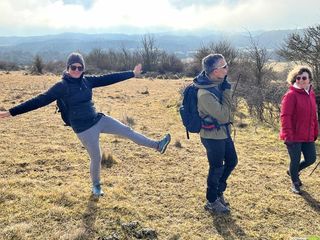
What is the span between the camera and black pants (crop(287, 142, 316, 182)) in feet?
19.0

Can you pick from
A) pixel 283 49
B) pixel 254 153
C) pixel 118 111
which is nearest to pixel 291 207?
pixel 254 153

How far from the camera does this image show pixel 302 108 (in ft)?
18.7

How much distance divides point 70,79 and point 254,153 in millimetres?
4796

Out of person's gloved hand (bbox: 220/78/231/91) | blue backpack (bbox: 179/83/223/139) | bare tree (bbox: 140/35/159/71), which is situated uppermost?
person's gloved hand (bbox: 220/78/231/91)

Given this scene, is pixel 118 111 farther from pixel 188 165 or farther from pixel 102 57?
pixel 102 57

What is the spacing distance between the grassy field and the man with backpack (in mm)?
798

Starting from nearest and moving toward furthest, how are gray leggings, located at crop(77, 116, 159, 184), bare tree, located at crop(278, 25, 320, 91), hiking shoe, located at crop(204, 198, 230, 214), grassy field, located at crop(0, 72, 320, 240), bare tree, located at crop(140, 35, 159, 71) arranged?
grassy field, located at crop(0, 72, 320, 240), gray leggings, located at crop(77, 116, 159, 184), hiking shoe, located at crop(204, 198, 230, 214), bare tree, located at crop(278, 25, 320, 91), bare tree, located at crop(140, 35, 159, 71)

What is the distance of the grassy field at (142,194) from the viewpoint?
4.76 m

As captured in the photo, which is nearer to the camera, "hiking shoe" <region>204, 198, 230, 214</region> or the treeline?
"hiking shoe" <region>204, 198, 230, 214</region>

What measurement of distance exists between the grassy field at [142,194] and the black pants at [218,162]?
36 centimetres

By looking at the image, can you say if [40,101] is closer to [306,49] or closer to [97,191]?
[97,191]

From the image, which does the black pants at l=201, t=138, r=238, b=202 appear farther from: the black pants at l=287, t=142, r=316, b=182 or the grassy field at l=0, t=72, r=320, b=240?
the black pants at l=287, t=142, r=316, b=182

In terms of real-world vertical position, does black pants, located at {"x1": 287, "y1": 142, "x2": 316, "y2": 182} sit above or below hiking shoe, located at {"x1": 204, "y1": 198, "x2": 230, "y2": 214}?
above

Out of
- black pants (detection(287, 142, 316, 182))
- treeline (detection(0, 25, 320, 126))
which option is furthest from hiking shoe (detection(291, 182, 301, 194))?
treeline (detection(0, 25, 320, 126))
